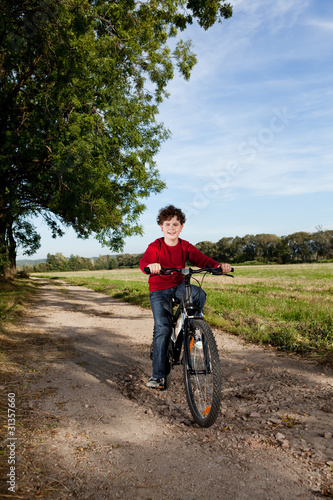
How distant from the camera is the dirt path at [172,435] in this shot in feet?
7.63

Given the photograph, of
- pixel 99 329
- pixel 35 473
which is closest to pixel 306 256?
pixel 99 329

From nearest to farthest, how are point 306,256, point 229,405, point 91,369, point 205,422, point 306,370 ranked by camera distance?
point 205,422 < point 229,405 < point 306,370 < point 91,369 < point 306,256

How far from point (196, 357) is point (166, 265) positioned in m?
1.18

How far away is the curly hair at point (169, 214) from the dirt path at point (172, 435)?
2.21 m

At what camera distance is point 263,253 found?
261 ft

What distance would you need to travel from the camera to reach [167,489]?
230 centimetres

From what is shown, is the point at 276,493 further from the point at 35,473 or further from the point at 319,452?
the point at 35,473

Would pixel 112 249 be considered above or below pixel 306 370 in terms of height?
above

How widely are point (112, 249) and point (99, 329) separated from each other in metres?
7.88

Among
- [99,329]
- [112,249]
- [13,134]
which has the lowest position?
[99,329]

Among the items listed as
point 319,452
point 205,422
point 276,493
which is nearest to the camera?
point 276,493

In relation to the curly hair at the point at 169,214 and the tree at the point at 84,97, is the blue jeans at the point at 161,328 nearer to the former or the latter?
the curly hair at the point at 169,214

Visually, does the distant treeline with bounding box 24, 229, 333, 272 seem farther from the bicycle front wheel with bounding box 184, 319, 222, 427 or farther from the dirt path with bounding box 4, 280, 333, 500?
the bicycle front wheel with bounding box 184, 319, 222, 427
